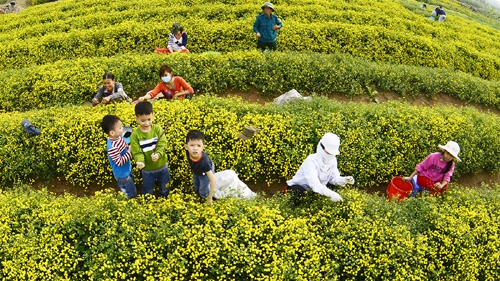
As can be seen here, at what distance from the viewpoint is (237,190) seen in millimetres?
6957

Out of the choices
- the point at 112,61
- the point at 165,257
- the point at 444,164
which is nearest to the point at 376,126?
the point at 444,164

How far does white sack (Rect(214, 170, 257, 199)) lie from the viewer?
22.5 ft

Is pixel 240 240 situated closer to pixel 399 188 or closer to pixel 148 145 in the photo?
pixel 148 145

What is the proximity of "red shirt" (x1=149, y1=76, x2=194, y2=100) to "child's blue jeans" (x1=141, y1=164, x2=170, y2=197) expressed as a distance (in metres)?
2.85

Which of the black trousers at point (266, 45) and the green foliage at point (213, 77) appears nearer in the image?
the green foliage at point (213, 77)

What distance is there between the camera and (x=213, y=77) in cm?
1124

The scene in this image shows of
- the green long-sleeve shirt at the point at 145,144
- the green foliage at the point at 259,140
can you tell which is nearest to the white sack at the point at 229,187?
the green foliage at the point at 259,140

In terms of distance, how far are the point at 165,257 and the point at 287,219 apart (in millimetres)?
2222

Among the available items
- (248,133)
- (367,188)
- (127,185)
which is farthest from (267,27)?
(127,185)

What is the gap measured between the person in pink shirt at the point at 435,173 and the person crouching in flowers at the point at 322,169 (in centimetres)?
217

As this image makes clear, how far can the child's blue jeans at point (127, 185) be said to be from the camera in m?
6.61

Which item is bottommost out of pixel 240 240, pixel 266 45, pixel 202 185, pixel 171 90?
pixel 240 240

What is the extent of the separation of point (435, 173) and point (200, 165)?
492 cm

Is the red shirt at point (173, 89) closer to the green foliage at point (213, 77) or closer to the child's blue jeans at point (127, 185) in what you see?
the green foliage at point (213, 77)
